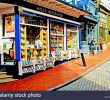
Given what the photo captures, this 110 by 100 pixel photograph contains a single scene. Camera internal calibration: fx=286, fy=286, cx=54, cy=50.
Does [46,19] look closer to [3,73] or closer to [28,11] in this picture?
[28,11]

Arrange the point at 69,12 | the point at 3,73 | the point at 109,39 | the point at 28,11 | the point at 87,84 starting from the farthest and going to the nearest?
1. the point at 109,39
2. the point at 69,12
3. the point at 28,11
4. the point at 3,73
5. the point at 87,84

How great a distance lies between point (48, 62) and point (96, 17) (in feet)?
54.1

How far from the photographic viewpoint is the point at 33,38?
641 inches

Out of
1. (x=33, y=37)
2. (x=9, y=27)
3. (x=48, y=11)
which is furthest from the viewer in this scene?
(x=48, y=11)

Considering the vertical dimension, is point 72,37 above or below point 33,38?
above

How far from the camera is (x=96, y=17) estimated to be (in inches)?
1241

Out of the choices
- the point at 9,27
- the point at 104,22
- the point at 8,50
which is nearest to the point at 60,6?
the point at 9,27

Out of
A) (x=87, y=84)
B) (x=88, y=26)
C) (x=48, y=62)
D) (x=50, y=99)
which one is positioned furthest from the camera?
→ (x=88, y=26)

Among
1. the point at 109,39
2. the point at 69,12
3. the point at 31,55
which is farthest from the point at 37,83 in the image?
the point at 109,39

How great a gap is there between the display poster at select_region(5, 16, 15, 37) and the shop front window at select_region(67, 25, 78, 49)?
799 cm

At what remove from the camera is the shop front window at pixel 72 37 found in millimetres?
21938

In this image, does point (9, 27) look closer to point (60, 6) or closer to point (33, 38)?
point (33, 38)

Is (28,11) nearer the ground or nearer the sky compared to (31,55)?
nearer the sky

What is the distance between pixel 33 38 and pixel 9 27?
2239mm
